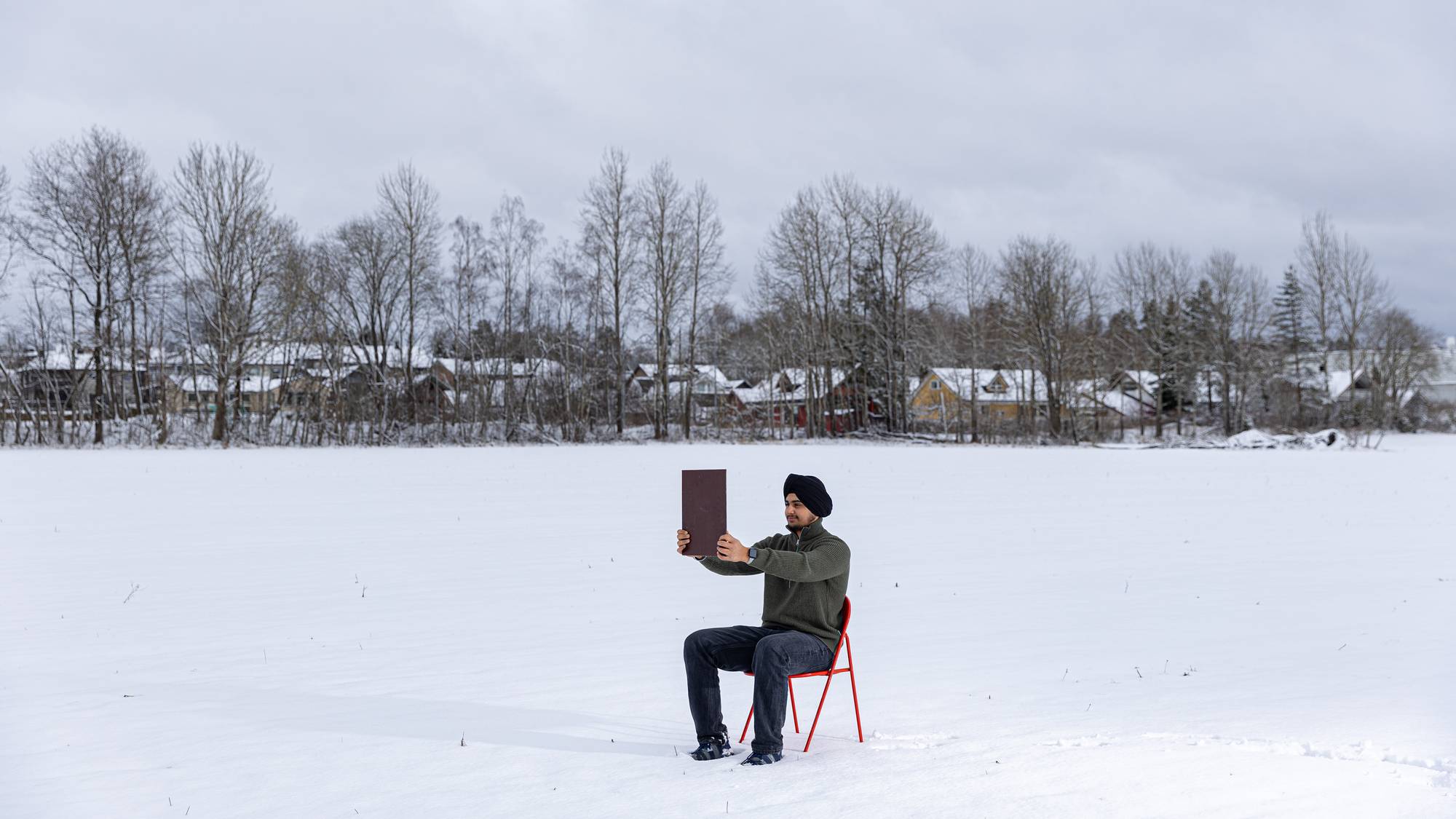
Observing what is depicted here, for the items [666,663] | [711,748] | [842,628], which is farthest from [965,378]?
[711,748]

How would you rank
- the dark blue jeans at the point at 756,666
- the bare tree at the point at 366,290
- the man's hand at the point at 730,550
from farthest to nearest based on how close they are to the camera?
the bare tree at the point at 366,290, the dark blue jeans at the point at 756,666, the man's hand at the point at 730,550

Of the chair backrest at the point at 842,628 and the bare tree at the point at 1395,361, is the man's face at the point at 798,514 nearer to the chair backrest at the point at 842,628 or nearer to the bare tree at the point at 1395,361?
the chair backrest at the point at 842,628

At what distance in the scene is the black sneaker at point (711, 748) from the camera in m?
4.86

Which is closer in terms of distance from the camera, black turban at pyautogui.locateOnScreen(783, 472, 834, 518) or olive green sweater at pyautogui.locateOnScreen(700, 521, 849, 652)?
olive green sweater at pyautogui.locateOnScreen(700, 521, 849, 652)

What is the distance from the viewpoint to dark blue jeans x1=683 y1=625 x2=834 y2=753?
465cm

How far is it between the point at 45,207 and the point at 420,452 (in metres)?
18.5

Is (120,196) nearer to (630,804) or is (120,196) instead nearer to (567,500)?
(567,500)

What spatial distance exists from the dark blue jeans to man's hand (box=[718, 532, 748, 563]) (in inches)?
20.3

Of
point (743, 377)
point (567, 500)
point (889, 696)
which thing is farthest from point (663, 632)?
point (743, 377)

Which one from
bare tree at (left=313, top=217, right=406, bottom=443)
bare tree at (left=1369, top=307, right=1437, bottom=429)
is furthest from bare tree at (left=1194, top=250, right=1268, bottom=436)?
bare tree at (left=313, top=217, right=406, bottom=443)

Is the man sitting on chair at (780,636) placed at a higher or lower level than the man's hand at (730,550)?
lower

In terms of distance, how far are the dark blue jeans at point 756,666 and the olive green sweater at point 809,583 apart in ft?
0.23

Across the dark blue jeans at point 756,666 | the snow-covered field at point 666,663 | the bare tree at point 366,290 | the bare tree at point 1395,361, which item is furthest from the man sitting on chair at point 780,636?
the bare tree at point 1395,361

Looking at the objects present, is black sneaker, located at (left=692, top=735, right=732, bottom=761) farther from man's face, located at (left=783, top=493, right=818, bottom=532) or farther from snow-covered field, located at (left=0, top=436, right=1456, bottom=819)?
man's face, located at (left=783, top=493, right=818, bottom=532)
